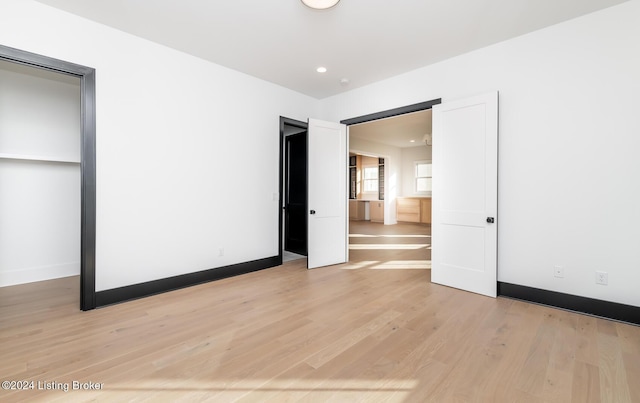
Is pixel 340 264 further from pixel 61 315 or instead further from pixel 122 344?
pixel 61 315

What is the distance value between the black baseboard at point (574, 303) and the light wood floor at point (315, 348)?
0.12 metres

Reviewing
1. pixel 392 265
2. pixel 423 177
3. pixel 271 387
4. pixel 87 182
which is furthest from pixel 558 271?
pixel 423 177

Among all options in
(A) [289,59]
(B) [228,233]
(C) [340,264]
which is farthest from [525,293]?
(A) [289,59]

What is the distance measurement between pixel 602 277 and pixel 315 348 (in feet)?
9.19

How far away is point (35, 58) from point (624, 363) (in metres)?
5.34

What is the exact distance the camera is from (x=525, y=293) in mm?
3094

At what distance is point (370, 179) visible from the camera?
1126 cm

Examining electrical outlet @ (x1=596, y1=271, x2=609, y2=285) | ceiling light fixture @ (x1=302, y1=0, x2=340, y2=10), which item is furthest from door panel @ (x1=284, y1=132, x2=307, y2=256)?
electrical outlet @ (x1=596, y1=271, x2=609, y2=285)

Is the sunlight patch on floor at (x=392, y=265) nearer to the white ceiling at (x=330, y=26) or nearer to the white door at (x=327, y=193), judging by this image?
the white door at (x=327, y=193)

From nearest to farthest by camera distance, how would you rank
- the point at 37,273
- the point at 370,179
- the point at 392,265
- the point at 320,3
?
the point at 320,3 → the point at 37,273 → the point at 392,265 → the point at 370,179

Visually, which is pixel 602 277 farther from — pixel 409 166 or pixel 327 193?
pixel 409 166

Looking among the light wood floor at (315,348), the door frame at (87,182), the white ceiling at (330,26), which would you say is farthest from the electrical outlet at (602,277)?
the door frame at (87,182)

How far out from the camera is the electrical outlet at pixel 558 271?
2.89 m

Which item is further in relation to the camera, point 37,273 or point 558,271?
point 37,273
